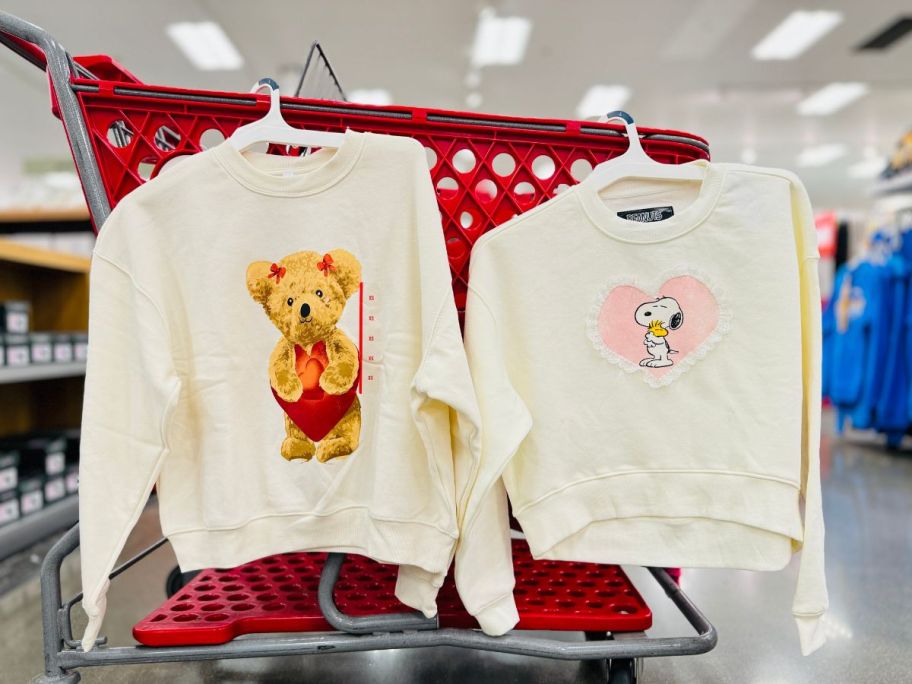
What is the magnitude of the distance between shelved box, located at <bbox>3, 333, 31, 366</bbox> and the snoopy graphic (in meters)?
1.97

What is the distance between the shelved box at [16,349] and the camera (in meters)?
1.93

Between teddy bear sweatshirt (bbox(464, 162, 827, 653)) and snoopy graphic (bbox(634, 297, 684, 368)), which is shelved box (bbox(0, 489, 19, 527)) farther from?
snoopy graphic (bbox(634, 297, 684, 368))

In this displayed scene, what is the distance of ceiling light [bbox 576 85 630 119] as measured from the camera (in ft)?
21.3

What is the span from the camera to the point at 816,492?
0.92m

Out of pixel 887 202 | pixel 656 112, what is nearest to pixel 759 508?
pixel 656 112

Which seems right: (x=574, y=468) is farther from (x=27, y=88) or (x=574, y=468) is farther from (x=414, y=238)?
(x=27, y=88)

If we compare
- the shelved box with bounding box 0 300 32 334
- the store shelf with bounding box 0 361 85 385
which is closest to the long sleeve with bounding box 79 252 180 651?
the store shelf with bounding box 0 361 85 385

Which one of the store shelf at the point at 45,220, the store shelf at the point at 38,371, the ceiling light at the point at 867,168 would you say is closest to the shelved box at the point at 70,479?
the store shelf at the point at 38,371

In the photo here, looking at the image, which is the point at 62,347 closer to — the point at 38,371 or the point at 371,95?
the point at 38,371

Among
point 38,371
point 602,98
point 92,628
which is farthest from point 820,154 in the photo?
point 92,628

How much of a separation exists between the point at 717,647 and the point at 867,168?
1090 centimetres

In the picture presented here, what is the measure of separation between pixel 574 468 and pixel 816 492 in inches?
14.4

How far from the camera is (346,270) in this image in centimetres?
92

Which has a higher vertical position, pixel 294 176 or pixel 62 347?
pixel 294 176
